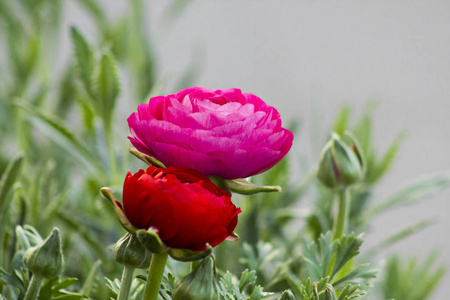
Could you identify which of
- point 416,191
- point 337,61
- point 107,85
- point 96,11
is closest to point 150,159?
point 107,85

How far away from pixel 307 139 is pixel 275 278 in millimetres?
1307

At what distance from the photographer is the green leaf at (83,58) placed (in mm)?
396

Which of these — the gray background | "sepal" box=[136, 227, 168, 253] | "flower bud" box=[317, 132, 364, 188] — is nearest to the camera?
"sepal" box=[136, 227, 168, 253]

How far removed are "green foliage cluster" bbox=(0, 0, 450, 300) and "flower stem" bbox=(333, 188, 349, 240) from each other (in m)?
0.02

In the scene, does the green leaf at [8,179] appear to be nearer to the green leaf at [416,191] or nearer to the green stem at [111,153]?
the green stem at [111,153]

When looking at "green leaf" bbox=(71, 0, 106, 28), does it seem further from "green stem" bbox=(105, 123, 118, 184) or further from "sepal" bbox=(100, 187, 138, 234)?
"sepal" bbox=(100, 187, 138, 234)

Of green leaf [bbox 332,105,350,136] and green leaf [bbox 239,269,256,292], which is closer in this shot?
green leaf [bbox 239,269,256,292]

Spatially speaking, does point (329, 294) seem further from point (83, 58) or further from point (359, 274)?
point (83, 58)

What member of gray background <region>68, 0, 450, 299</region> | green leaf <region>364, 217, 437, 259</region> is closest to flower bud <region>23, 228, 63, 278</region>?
green leaf <region>364, 217, 437, 259</region>

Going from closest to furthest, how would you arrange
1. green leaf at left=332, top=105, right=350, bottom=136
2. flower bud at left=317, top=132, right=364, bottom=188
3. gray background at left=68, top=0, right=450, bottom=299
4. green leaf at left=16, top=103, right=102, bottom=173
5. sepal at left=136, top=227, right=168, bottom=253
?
sepal at left=136, top=227, right=168, bottom=253
flower bud at left=317, top=132, right=364, bottom=188
green leaf at left=16, top=103, right=102, bottom=173
green leaf at left=332, top=105, right=350, bottom=136
gray background at left=68, top=0, right=450, bottom=299

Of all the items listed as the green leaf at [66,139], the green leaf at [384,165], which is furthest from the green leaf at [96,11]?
the green leaf at [384,165]

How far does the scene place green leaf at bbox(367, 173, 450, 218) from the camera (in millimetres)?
438

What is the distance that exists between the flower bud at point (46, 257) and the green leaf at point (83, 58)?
0.20m

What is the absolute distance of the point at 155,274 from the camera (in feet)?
0.63
